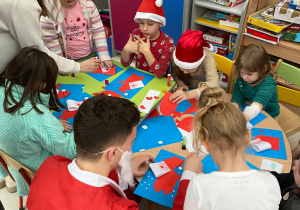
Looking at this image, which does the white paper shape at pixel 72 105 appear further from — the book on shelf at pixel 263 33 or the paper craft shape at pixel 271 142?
the book on shelf at pixel 263 33

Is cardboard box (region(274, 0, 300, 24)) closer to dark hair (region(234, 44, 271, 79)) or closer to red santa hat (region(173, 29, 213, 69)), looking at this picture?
dark hair (region(234, 44, 271, 79))

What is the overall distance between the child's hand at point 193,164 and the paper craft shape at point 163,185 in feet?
0.28

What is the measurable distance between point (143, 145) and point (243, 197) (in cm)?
69

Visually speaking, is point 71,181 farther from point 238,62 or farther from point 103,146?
point 238,62

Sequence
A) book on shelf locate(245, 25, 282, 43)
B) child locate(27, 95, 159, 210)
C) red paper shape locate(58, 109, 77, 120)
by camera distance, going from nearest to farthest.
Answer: child locate(27, 95, 159, 210) < red paper shape locate(58, 109, 77, 120) < book on shelf locate(245, 25, 282, 43)

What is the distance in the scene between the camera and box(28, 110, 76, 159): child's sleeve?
136cm

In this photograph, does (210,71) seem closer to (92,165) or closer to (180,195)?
(180,195)

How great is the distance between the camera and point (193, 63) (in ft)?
6.38

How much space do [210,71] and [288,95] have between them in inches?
27.6

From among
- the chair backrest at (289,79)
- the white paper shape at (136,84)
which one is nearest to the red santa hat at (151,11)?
the white paper shape at (136,84)

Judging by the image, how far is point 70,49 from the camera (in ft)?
7.73

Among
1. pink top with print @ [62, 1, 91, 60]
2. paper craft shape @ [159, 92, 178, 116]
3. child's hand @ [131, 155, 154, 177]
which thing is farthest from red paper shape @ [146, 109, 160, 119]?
pink top with print @ [62, 1, 91, 60]

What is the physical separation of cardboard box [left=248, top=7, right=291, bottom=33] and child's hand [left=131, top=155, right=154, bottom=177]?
84.7 inches

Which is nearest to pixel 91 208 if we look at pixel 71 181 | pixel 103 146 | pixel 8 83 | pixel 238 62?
pixel 71 181
